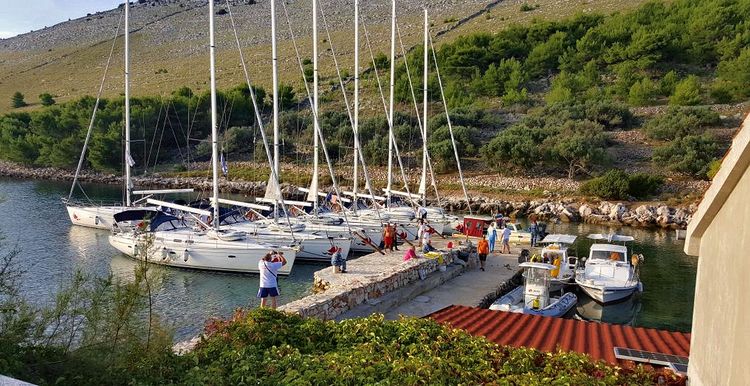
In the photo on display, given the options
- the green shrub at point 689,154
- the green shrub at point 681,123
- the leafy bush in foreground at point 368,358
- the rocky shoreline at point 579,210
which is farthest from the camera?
the green shrub at point 681,123

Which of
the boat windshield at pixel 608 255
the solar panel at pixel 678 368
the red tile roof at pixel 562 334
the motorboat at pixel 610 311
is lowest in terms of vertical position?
the motorboat at pixel 610 311

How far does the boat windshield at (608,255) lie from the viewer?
840 inches

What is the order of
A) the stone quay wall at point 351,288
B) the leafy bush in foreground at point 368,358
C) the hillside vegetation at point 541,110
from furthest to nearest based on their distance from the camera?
the hillside vegetation at point 541,110
the stone quay wall at point 351,288
the leafy bush in foreground at point 368,358

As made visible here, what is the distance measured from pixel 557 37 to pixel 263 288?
2651 inches

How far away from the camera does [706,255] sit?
6801 millimetres

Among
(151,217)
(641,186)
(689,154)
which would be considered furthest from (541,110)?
(151,217)

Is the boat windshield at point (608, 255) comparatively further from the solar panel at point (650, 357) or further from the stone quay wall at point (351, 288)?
the solar panel at point (650, 357)

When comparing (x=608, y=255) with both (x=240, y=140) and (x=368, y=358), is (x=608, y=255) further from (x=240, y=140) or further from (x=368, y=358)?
(x=240, y=140)

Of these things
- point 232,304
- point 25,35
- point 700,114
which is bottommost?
point 232,304

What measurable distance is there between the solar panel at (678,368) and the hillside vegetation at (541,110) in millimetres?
37156

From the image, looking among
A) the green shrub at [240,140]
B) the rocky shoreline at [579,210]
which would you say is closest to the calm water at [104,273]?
the rocky shoreline at [579,210]

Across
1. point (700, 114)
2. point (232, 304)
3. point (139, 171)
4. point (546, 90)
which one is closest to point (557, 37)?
point (546, 90)

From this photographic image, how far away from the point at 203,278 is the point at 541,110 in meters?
45.2

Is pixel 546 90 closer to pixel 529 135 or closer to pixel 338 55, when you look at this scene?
pixel 529 135
